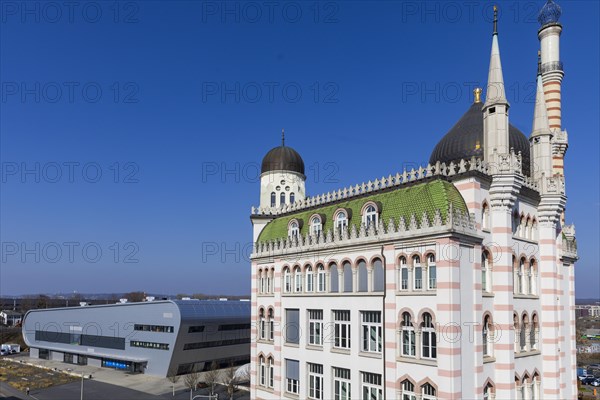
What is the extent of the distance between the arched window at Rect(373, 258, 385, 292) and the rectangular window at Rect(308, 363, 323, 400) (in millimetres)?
10176

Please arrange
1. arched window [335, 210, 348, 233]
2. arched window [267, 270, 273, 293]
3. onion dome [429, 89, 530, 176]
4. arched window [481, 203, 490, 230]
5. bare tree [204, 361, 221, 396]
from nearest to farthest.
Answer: arched window [481, 203, 490, 230]
onion dome [429, 89, 530, 176]
arched window [335, 210, 348, 233]
arched window [267, 270, 273, 293]
bare tree [204, 361, 221, 396]

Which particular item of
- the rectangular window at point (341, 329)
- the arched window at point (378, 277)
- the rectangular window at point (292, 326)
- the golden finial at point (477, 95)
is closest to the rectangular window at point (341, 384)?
the rectangular window at point (341, 329)

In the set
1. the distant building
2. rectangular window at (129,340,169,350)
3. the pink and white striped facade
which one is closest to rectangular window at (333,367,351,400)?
the pink and white striped facade

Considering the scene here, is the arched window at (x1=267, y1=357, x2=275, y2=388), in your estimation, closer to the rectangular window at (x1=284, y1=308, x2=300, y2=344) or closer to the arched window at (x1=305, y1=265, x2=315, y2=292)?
the rectangular window at (x1=284, y1=308, x2=300, y2=344)

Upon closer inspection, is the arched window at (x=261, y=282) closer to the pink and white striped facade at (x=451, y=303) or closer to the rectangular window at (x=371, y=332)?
the pink and white striped facade at (x=451, y=303)

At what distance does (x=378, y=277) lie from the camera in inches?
1550

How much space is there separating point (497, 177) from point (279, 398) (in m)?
28.6

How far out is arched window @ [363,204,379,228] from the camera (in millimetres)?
41269

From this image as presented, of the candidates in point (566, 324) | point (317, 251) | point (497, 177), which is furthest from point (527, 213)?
point (317, 251)

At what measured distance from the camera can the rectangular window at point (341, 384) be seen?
136ft

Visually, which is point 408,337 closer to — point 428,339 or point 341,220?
point 428,339

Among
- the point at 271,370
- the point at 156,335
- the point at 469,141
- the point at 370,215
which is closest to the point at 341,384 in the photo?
the point at 271,370

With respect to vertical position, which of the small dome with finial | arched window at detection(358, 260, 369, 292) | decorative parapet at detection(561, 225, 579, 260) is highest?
the small dome with finial

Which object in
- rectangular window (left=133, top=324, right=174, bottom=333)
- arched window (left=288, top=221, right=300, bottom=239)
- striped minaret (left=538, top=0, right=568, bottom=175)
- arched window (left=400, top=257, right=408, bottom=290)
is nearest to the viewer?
arched window (left=400, top=257, right=408, bottom=290)
